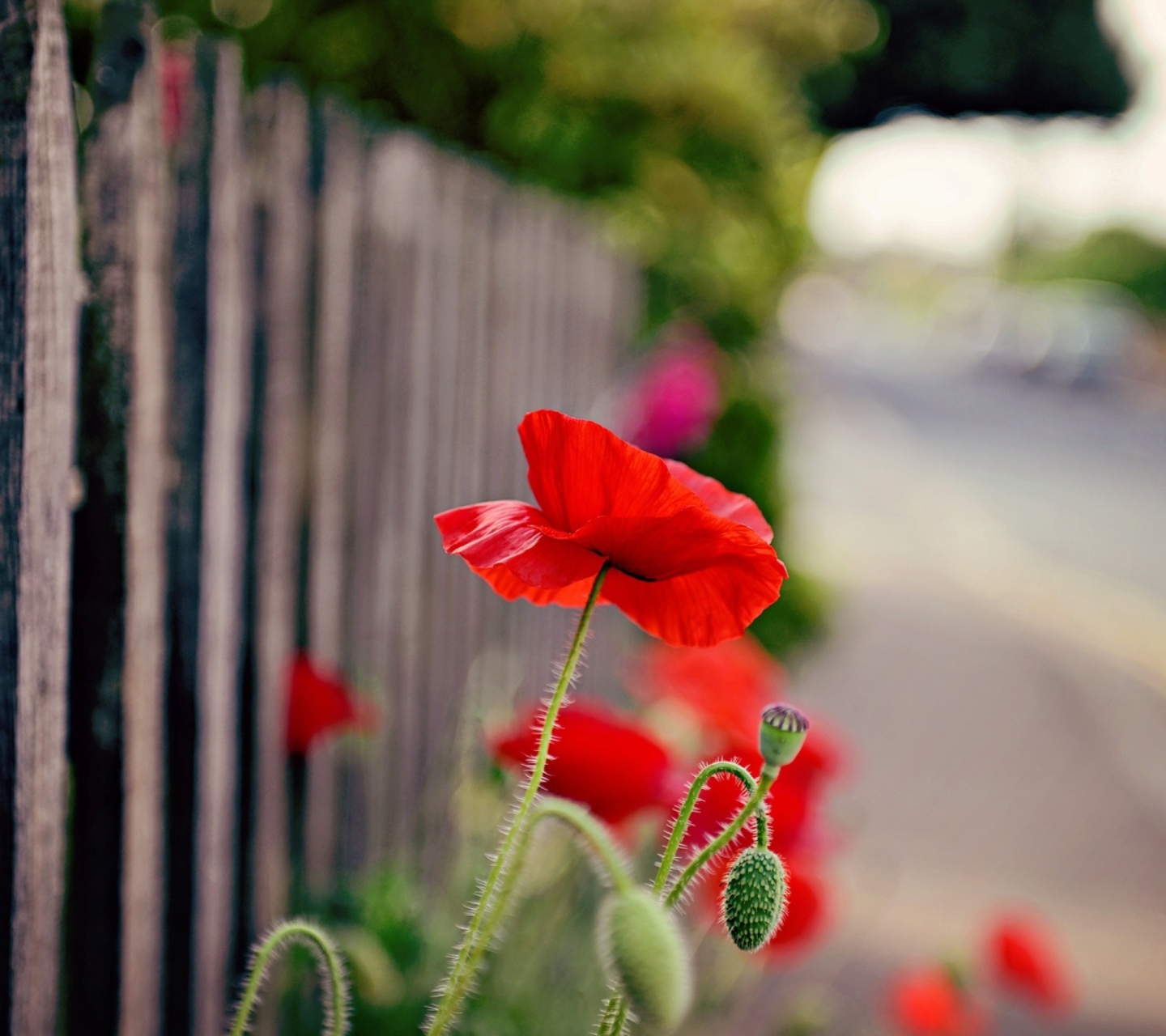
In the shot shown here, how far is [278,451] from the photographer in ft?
4.70

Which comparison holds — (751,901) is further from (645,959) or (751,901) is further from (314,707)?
(314,707)

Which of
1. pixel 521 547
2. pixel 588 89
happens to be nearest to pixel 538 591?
pixel 521 547

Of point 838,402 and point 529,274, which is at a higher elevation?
A: point 529,274

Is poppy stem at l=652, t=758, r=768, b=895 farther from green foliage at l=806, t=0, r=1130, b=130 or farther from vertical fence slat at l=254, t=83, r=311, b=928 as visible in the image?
green foliage at l=806, t=0, r=1130, b=130

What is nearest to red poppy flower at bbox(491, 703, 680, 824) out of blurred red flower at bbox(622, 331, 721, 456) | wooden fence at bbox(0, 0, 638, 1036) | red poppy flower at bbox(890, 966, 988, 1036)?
wooden fence at bbox(0, 0, 638, 1036)

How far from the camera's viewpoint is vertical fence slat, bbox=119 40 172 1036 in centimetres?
102

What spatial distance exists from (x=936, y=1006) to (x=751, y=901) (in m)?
1.30

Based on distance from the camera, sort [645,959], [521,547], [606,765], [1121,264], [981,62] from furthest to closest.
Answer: [1121,264] → [981,62] → [606,765] → [521,547] → [645,959]

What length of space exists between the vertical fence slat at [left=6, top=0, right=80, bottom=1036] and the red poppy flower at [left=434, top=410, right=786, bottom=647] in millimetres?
416

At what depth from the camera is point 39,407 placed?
85 centimetres

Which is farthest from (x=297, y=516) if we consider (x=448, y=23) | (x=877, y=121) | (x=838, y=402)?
(x=838, y=402)

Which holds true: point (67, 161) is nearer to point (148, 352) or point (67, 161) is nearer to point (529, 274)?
point (148, 352)

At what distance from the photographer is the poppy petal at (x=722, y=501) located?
0.66 m

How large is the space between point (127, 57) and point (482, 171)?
1289 mm
